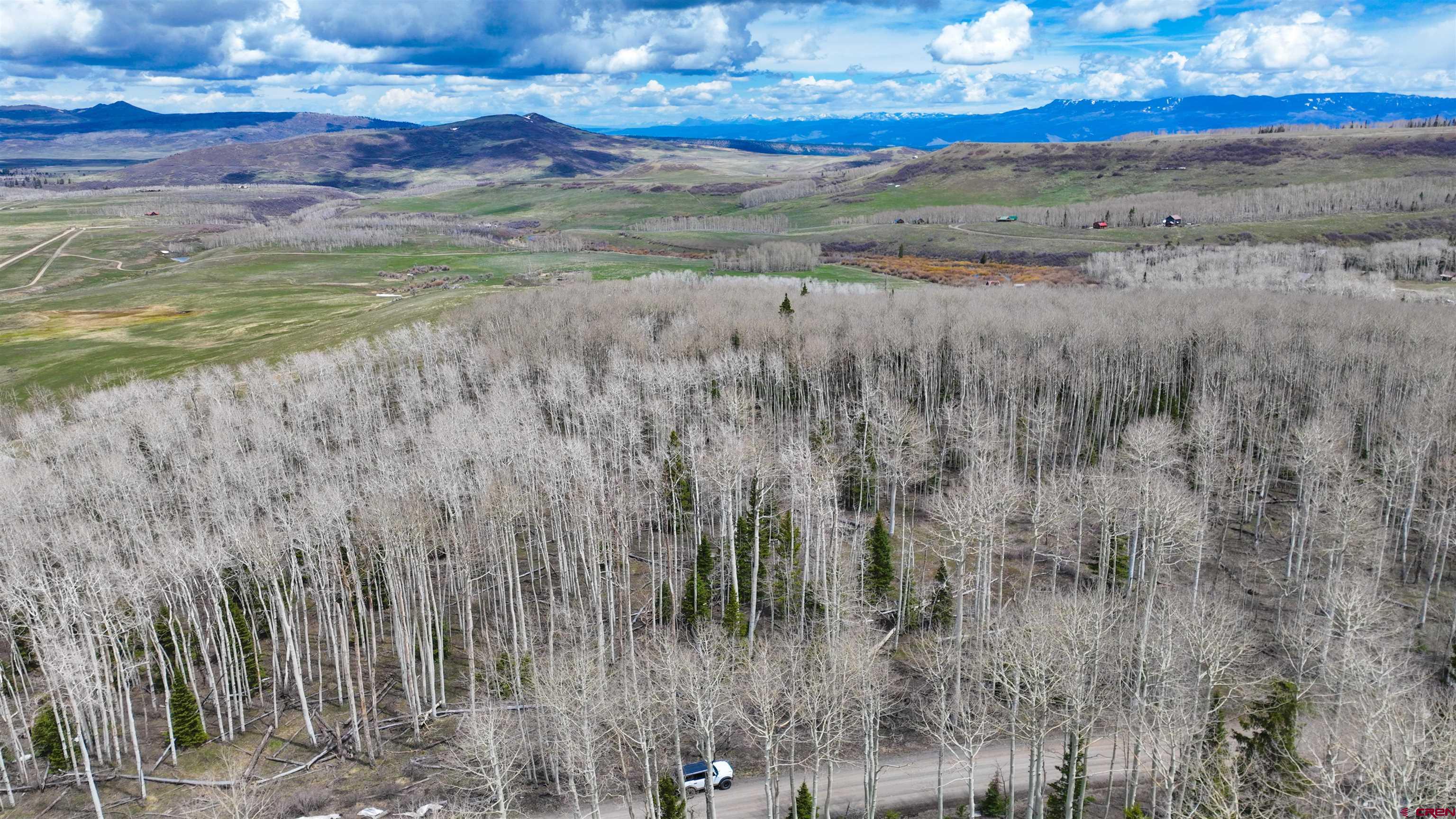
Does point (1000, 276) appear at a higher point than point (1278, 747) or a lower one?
higher

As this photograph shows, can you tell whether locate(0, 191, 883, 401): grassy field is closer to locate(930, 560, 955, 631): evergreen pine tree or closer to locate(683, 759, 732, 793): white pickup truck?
locate(930, 560, 955, 631): evergreen pine tree

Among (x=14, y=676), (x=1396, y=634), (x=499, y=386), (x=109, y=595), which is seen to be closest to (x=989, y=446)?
(x=1396, y=634)

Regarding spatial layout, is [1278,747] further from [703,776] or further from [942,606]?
[703,776]

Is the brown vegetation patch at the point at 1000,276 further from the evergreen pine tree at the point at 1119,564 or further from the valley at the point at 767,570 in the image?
the evergreen pine tree at the point at 1119,564

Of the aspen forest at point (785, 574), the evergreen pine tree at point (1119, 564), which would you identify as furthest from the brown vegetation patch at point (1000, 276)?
the evergreen pine tree at point (1119, 564)

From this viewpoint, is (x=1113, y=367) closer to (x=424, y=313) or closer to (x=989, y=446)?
(x=989, y=446)

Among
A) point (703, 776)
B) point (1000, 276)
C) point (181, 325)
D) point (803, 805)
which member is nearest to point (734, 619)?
point (703, 776)
